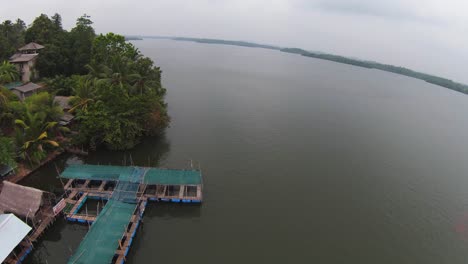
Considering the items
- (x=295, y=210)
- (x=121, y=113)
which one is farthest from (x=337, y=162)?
(x=121, y=113)

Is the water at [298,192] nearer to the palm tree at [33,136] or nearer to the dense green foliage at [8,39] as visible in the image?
the palm tree at [33,136]

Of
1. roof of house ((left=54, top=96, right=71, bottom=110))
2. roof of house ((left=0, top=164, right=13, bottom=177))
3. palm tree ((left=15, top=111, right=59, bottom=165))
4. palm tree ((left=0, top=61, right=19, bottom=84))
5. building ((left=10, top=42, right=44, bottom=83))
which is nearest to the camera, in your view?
roof of house ((left=0, top=164, right=13, bottom=177))

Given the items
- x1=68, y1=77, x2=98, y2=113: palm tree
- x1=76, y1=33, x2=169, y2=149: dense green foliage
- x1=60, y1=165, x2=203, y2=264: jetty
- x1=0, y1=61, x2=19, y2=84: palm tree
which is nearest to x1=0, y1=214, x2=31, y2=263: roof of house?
x1=60, y1=165, x2=203, y2=264: jetty

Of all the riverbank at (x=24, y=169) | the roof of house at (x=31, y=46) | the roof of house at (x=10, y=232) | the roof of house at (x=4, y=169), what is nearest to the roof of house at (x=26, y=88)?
the riverbank at (x=24, y=169)

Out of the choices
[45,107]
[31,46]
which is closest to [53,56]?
[31,46]

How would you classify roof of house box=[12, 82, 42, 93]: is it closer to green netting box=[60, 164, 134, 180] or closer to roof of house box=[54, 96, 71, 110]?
roof of house box=[54, 96, 71, 110]
